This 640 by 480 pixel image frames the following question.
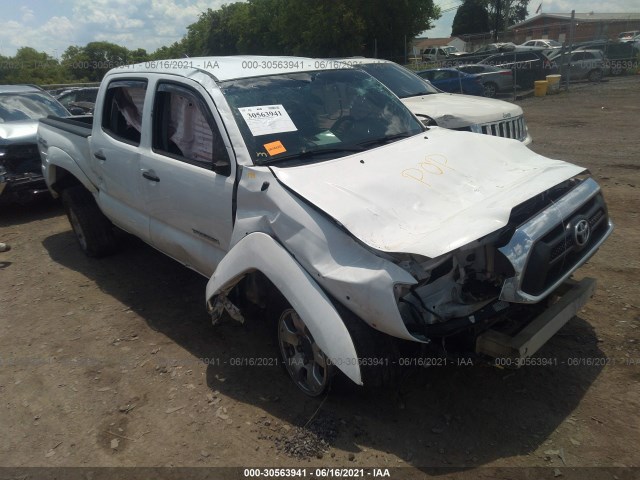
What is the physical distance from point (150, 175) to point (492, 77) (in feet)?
61.0

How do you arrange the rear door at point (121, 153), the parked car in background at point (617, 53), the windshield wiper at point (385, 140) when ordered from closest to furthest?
the windshield wiper at point (385, 140)
the rear door at point (121, 153)
the parked car in background at point (617, 53)

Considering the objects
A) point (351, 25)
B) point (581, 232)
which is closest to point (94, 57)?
point (351, 25)

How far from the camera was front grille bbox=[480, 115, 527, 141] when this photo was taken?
6.91 m

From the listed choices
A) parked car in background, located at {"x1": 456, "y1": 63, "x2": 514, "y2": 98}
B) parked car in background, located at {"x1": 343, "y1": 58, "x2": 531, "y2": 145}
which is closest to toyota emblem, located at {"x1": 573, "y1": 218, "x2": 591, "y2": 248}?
parked car in background, located at {"x1": 343, "y1": 58, "x2": 531, "y2": 145}

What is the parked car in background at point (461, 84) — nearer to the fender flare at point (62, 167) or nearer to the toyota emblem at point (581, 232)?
the fender flare at point (62, 167)

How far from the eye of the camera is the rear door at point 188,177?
3.54 metres

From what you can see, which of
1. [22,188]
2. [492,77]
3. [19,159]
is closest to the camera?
[22,188]

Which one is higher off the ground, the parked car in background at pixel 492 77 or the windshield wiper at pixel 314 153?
the windshield wiper at pixel 314 153

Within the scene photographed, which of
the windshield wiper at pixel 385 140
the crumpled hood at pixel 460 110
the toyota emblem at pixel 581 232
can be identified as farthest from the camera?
the crumpled hood at pixel 460 110

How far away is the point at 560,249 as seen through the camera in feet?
9.77

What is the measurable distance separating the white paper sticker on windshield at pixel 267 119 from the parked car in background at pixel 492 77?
58.7 feet

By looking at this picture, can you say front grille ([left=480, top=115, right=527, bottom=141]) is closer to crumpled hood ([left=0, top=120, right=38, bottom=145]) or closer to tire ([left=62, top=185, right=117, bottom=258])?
tire ([left=62, top=185, right=117, bottom=258])

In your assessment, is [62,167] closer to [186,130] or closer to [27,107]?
[186,130]

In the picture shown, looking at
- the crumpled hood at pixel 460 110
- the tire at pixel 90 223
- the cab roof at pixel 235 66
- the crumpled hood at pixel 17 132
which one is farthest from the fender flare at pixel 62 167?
the crumpled hood at pixel 460 110
